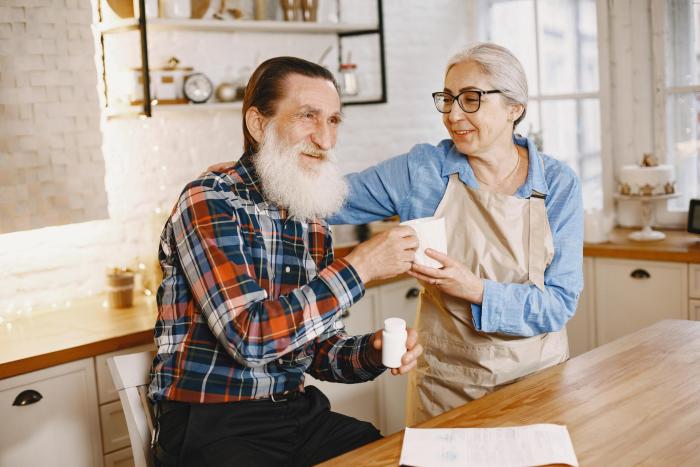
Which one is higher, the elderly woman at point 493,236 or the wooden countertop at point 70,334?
the elderly woman at point 493,236

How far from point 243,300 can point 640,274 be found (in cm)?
265

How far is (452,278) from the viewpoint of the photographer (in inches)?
84.6

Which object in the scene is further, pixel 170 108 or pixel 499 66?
pixel 170 108

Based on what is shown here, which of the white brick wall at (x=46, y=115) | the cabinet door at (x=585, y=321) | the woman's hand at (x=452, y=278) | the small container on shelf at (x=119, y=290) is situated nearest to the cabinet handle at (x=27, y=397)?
the small container on shelf at (x=119, y=290)

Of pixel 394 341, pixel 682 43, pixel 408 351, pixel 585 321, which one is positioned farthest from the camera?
pixel 682 43

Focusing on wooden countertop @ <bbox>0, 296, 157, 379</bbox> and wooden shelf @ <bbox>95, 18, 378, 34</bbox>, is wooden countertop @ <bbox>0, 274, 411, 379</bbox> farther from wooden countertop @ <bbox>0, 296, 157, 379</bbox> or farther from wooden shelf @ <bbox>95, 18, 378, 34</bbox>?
wooden shelf @ <bbox>95, 18, 378, 34</bbox>

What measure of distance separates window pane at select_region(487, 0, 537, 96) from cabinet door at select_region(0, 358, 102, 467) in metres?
Answer: 3.26

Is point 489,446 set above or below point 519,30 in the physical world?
below

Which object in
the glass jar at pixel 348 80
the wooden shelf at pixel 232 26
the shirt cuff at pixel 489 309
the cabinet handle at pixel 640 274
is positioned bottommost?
the cabinet handle at pixel 640 274

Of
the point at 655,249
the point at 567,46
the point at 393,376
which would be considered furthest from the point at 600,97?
the point at 393,376

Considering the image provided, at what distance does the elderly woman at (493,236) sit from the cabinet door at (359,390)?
119 cm

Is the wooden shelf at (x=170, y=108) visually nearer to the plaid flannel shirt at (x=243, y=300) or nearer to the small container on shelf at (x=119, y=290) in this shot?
the small container on shelf at (x=119, y=290)

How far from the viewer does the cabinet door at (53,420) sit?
264 cm

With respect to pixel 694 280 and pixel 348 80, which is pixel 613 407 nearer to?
pixel 694 280
